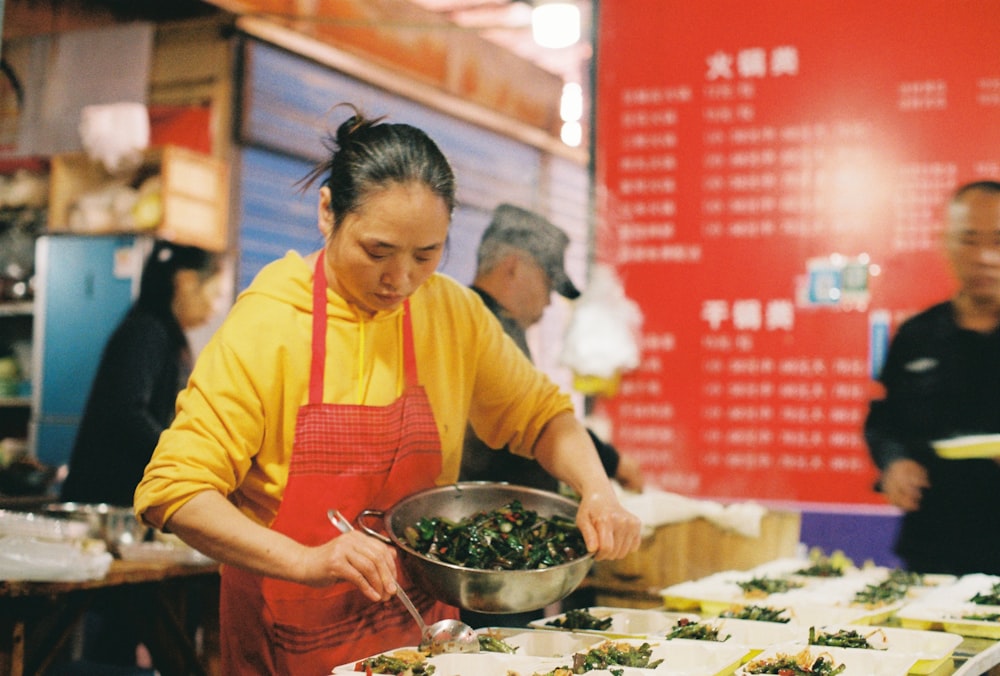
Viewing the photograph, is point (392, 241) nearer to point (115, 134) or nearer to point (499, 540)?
point (499, 540)

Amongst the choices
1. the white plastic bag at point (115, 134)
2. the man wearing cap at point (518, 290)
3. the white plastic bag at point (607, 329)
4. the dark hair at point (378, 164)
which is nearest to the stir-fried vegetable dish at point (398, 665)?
the dark hair at point (378, 164)

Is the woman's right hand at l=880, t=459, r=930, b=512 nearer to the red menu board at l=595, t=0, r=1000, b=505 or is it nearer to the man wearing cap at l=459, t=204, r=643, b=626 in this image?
the red menu board at l=595, t=0, r=1000, b=505

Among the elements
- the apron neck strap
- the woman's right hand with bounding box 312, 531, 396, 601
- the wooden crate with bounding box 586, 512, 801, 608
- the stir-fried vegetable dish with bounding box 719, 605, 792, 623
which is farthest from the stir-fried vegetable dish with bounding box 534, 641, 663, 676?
the wooden crate with bounding box 586, 512, 801, 608

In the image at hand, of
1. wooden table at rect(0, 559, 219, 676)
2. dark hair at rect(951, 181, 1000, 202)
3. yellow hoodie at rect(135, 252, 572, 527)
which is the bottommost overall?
wooden table at rect(0, 559, 219, 676)

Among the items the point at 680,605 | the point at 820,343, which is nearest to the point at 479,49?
the point at 820,343

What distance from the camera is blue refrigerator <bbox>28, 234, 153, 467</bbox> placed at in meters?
5.30

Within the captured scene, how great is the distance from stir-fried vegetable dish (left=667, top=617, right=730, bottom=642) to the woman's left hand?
236mm

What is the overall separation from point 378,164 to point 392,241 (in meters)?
0.15

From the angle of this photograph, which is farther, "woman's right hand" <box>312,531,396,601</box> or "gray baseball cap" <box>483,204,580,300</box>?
"gray baseball cap" <box>483,204,580,300</box>

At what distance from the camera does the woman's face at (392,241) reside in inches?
76.6

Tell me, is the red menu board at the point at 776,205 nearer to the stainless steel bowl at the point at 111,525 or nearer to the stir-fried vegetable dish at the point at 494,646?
the stainless steel bowl at the point at 111,525

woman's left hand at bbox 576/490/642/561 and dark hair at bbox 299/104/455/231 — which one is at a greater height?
dark hair at bbox 299/104/455/231

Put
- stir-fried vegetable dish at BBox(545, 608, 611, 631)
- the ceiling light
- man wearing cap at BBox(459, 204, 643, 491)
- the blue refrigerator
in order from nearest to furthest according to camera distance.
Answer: stir-fried vegetable dish at BBox(545, 608, 611, 631), man wearing cap at BBox(459, 204, 643, 491), the ceiling light, the blue refrigerator

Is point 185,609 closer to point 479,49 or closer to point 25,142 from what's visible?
point 25,142
